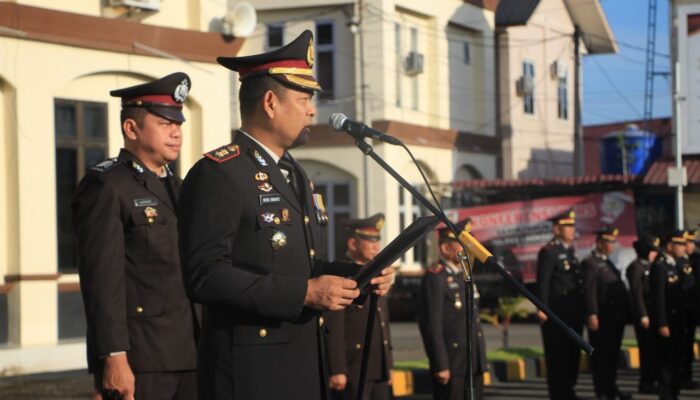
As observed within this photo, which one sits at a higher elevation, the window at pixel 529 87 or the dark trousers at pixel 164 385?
the window at pixel 529 87

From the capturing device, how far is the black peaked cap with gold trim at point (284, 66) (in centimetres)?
433

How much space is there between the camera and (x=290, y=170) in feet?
14.6

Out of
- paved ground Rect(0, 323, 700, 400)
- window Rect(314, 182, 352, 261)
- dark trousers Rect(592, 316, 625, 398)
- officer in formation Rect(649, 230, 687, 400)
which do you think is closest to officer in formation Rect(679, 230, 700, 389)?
officer in formation Rect(649, 230, 687, 400)

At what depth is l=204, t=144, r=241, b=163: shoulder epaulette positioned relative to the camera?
4.27 metres

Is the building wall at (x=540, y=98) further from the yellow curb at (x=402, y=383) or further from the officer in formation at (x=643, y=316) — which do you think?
the yellow curb at (x=402, y=383)

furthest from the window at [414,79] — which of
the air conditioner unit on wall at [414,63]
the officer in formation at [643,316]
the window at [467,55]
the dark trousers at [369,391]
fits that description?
the dark trousers at [369,391]

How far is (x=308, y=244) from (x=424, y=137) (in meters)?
26.3

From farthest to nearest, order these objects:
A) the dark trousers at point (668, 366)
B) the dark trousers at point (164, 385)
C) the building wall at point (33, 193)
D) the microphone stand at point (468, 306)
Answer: the building wall at point (33, 193) → the dark trousers at point (668, 366) → the dark trousers at point (164, 385) → the microphone stand at point (468, 306)

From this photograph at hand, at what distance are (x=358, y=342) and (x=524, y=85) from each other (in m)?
26.0

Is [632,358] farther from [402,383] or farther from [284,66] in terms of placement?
[284,66]

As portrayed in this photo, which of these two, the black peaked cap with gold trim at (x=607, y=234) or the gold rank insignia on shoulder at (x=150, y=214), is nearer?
the gold rank insignia on shoulder at (x=150, y=214)

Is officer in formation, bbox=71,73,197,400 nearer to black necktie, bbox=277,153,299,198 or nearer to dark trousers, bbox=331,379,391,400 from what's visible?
black necktie, bbox=277,153,299,198

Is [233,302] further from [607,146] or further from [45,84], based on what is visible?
[607,146]

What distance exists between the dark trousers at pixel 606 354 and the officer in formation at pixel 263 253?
893 cm
